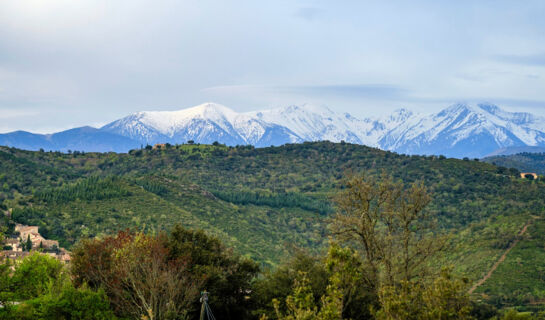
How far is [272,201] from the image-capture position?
11700cm

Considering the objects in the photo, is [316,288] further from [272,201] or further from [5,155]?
[5,155]

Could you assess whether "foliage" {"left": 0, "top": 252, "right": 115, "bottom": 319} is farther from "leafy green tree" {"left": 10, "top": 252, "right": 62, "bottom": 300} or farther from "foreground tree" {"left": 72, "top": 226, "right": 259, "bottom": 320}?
"leafy green tree" {"left": 10, "top": 252, "right": 62, "bottom": 300}

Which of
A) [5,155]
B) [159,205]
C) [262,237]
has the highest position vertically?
[5,155]

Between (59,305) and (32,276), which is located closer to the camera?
(59,305)

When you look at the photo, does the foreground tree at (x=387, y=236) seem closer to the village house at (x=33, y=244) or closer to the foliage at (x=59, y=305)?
the foliage at (x=59, y=305)

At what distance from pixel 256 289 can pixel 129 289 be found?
29.9 feet

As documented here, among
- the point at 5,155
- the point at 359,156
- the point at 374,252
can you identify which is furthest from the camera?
the point at 359,156

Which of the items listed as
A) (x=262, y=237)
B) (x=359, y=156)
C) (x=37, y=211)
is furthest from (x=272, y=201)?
(x=37, y=211)

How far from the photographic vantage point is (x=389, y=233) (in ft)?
84.3

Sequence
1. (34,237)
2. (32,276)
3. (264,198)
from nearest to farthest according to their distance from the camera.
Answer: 1. (32,276)
2. (34,237)
3. (264,198)

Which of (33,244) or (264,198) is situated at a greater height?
(264,198)

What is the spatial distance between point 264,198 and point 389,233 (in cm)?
9242

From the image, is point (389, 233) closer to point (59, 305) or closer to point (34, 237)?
point (59, 305)

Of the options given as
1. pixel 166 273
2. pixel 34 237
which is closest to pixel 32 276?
pixel 166 273
